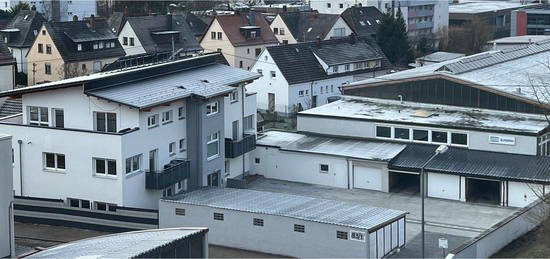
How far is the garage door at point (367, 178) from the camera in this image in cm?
2455

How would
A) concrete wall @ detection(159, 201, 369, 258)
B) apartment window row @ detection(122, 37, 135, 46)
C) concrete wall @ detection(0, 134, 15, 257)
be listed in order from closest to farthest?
concrete wall @ detection(0, 134, 15, 257) < concrete wall @ detection(159, 201, 369, 258) < apartment window row @ detection(122, 37, 135, 46)

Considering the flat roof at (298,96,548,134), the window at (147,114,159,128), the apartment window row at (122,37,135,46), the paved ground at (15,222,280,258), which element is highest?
the apartment window row at (122,37,135,46)

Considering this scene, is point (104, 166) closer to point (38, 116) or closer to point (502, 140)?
point (38, 116)

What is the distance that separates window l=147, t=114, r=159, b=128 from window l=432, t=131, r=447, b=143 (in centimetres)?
701

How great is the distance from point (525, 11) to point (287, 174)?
3345cm

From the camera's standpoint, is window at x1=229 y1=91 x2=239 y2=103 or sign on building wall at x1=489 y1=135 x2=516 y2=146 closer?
sign on building wall at x1=489 y1=135 x2=516 y2=146

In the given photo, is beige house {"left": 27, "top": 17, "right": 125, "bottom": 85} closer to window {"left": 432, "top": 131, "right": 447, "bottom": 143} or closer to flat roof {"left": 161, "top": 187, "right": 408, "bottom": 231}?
window {"left": 432, "top": 131, "right": 447, "bottom": 143}

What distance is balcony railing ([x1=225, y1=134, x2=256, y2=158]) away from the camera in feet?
80.5

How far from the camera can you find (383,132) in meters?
25.9

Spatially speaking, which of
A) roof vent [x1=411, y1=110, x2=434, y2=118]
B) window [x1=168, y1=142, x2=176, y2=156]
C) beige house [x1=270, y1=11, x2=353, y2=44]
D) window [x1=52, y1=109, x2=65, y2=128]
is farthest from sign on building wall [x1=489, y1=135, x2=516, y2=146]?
beige house [x1=270, y1=11, x2=353, y2=44]

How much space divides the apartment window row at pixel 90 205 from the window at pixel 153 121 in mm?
1866

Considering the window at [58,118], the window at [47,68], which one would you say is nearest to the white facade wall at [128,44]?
the window at [47,68]

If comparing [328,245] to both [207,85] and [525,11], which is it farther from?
[525,11]

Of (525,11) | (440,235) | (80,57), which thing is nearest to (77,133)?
(440,235)
